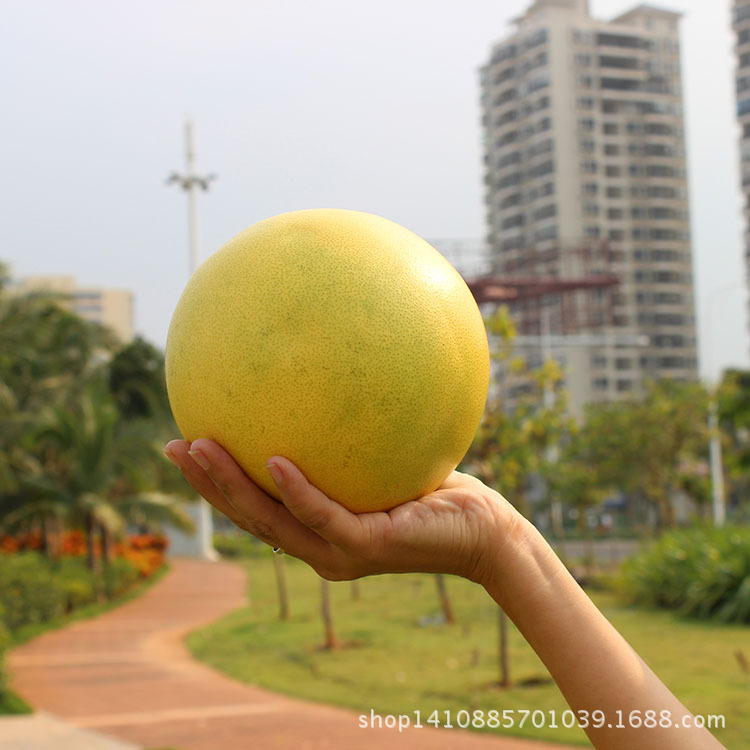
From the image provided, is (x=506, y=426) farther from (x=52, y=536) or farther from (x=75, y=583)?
(x=52, y=536)

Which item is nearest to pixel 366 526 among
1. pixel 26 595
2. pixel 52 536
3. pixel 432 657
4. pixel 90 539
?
pixel 432 657

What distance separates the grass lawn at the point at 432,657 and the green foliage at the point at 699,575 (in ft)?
1.57

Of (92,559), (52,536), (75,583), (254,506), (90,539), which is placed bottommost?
(75,583)

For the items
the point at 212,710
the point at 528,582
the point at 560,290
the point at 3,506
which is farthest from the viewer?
the point at 560,290

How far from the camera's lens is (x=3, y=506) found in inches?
883

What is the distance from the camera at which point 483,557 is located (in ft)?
6.54

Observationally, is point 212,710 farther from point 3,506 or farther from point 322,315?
point 3,506

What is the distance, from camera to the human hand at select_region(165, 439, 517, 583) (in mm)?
1885

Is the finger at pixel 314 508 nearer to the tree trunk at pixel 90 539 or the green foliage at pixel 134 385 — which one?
the tree trunk at pixel 90 539

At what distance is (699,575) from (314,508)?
49.3 feet

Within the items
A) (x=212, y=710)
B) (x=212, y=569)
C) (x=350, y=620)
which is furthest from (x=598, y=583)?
(x=212, y=569)

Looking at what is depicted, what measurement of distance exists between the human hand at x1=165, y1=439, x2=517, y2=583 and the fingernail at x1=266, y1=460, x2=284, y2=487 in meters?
0.07

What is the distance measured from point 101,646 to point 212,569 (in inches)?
649

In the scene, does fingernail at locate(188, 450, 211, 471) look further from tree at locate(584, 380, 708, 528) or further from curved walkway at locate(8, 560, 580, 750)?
tree at locate(584, 380, 708, 528)
